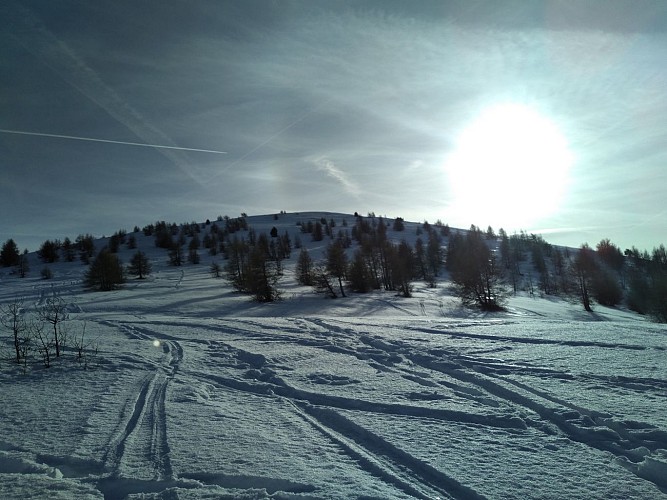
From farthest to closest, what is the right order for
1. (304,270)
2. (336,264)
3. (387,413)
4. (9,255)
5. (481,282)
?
(9,255), (304,270), (336,264), (481,282), (387,413)

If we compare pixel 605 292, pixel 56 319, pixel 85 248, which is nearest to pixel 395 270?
pixel 605 292

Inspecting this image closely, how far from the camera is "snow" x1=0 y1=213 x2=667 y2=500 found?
4.07 metres

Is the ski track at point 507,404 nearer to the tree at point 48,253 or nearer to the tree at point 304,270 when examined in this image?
the tree at point 304,270

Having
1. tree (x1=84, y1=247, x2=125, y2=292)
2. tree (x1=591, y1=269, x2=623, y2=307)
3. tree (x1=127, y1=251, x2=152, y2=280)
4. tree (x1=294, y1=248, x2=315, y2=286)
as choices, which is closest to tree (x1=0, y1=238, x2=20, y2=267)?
tree (x1=127, y1=251, x2=152, y2=280)

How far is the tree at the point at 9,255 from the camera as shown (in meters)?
80.2

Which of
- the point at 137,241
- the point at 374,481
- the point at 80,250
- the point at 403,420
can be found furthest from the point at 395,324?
the point at 137,241

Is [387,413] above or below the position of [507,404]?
below

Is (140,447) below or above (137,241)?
below

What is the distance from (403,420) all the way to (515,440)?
1653 millimetres

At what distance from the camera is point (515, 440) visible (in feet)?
16.1

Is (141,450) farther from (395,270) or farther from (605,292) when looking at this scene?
(605,292)

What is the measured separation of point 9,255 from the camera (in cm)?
8069

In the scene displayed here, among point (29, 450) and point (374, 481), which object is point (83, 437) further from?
point (374, 481)

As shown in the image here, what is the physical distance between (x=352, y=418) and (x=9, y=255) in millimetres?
106713
